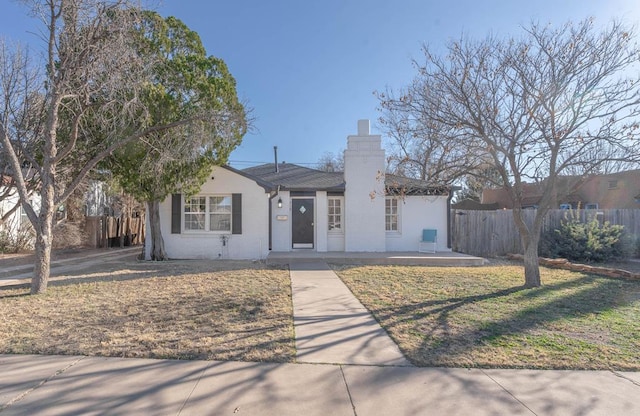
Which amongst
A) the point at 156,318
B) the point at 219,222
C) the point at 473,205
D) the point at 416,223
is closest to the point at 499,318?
the point at 156,318

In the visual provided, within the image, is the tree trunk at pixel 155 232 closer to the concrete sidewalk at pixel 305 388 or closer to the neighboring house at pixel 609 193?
the concrete sidewalk at pixel 305 388

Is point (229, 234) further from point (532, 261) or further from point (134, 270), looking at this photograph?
point (532, 261)

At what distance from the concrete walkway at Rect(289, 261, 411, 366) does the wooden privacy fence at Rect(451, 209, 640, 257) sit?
9.18 metres

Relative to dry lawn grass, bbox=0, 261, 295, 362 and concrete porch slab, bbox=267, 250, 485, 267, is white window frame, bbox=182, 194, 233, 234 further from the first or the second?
dry lawn grass, bbox=0, 261, 295, 362

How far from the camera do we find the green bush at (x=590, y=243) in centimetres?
1178

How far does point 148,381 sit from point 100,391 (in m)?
0.38

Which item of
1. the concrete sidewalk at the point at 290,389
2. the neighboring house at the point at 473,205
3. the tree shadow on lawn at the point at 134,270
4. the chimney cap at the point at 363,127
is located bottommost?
the concrete sidewalk at the point at 290,389

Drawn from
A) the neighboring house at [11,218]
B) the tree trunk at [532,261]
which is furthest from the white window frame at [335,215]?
the neighboring house at [11,218]

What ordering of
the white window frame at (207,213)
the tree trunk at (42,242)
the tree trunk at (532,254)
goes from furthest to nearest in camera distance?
the white window frame at (207,213) → the tree trunk at (532,254) → the tree trunk at (42,242)

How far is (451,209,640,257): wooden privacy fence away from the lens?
13305mm

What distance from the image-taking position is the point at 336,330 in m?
4.96

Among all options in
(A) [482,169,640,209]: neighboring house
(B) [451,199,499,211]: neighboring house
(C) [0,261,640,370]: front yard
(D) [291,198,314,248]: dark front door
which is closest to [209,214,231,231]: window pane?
(D) [291,198,314,248]: dark front door

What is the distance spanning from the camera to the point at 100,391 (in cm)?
322

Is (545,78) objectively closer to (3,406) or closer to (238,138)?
(238,138)
